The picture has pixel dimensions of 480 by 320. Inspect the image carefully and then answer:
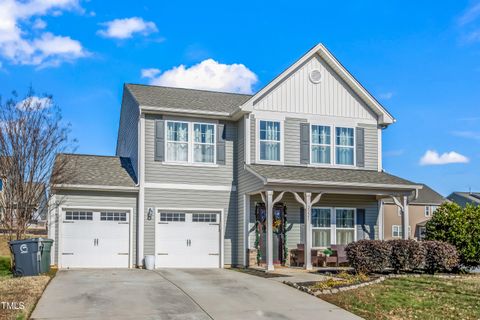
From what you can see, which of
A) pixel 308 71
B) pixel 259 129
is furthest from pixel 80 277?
pixel 308 71

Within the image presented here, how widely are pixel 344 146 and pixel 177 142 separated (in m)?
6.33

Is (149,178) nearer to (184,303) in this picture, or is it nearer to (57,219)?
(57,219)

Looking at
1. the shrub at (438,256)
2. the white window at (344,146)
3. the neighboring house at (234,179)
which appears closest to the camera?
the shrub at (438,256)

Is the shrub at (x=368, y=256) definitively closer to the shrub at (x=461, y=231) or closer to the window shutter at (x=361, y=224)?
the shrub at (x=461, y=231)

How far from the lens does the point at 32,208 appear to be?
749 inches

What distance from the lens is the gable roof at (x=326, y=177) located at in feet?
61.9

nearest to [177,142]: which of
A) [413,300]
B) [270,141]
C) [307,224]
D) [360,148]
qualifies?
[270,141]

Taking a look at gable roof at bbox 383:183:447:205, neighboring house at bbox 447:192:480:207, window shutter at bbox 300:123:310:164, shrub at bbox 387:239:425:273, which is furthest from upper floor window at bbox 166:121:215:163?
neighboring house at bbox 447:192:480:207

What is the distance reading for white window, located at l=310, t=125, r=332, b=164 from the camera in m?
21.4

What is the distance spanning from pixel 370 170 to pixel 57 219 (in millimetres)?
11590

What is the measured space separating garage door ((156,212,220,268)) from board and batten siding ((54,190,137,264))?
0.91 meters

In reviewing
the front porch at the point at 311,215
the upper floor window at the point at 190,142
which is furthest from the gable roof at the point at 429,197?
the upper floor window at the point at 190,142

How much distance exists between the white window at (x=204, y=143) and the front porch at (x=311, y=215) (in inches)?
81.7

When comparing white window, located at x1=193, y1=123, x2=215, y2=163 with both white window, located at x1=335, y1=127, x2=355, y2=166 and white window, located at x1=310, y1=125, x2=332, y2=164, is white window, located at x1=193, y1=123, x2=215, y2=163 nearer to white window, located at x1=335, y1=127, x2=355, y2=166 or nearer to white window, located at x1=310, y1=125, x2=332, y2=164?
white window, located at x1=310, y1=125, x2=332, y2=164
